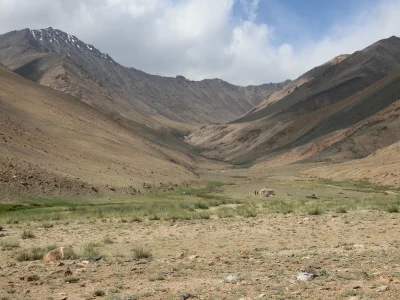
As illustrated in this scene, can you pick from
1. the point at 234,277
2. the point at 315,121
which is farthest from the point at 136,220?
the point at 315,121

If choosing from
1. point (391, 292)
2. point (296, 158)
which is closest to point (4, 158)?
point (391, 292)

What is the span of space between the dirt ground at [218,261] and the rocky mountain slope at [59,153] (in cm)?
2165

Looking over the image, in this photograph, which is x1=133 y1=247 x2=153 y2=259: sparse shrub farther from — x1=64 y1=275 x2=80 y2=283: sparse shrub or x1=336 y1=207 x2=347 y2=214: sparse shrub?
x1=336 y1=207 x2=347 y2=214: sparse shrub

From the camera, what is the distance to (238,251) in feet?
52.1

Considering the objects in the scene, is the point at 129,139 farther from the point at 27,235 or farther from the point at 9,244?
the point at 9,244

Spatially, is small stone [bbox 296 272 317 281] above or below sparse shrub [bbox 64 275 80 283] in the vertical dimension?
above

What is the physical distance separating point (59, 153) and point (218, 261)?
4961 cm

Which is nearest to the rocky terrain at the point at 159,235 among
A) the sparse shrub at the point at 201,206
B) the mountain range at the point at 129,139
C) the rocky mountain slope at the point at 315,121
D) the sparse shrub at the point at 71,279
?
the sparse shrub at the point at 71,279

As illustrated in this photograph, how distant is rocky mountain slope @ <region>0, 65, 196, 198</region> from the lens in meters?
44.6

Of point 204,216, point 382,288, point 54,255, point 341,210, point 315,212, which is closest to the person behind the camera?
point 382,288

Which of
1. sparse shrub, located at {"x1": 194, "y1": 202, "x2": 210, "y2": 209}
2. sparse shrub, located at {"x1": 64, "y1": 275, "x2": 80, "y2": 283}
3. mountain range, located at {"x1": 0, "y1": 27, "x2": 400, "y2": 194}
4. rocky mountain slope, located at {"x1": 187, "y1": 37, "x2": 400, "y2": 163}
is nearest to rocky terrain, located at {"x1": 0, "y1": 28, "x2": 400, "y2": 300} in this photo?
sparse shrub, located at {"x1": 64, "y1": 275, "x2": 80, "y2": 283}

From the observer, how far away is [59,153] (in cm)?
5962

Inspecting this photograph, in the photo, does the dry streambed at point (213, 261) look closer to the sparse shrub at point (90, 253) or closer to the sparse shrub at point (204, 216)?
the sparse shrub at point (90, 253)

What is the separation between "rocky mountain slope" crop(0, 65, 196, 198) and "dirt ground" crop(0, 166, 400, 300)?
71.0 feet
